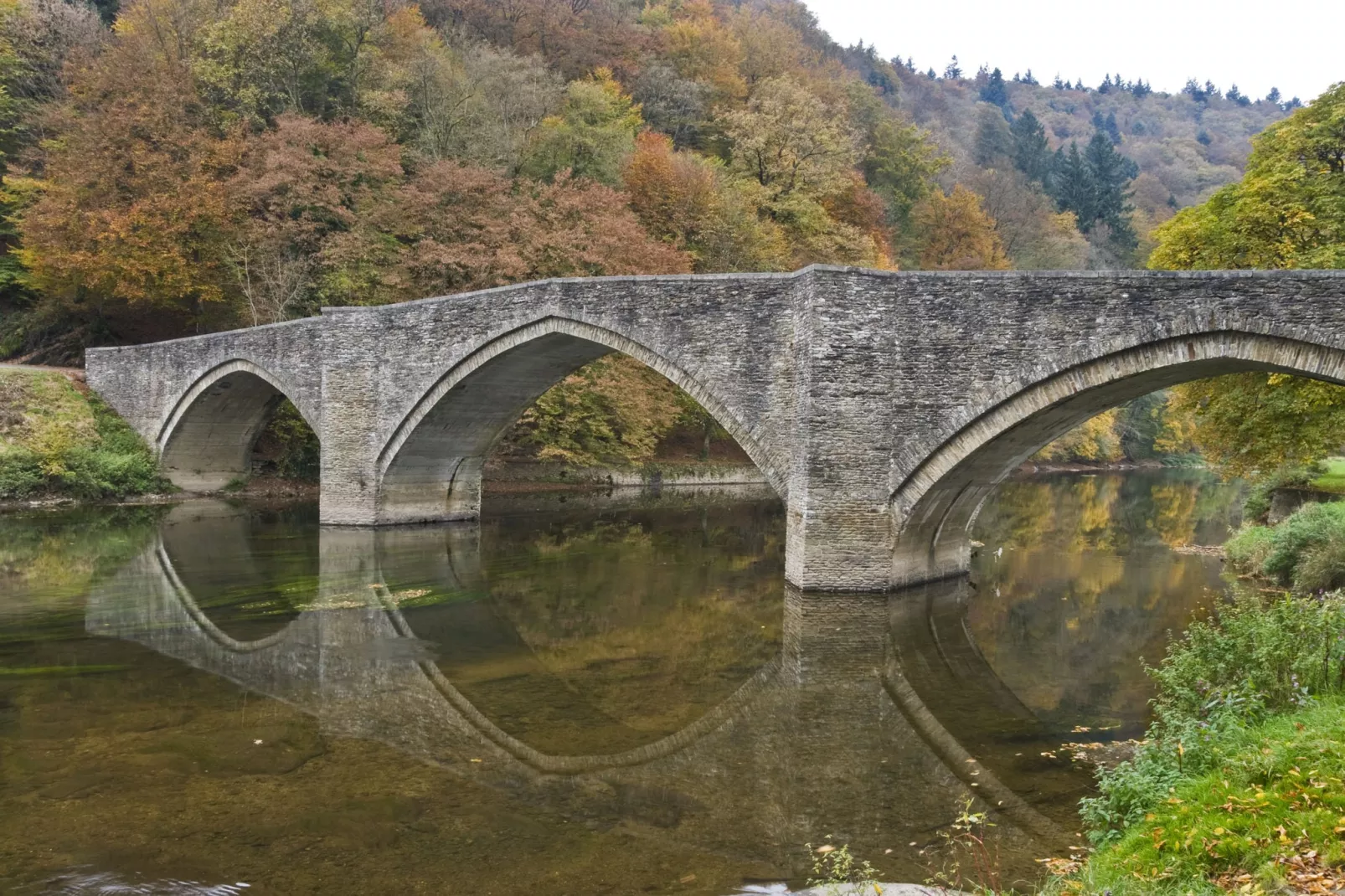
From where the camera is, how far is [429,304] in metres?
18.7

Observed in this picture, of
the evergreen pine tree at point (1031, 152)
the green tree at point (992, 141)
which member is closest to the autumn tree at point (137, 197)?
the green tree at point (992, 141)

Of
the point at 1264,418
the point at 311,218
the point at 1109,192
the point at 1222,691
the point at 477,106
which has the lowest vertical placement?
the point at 1222,691

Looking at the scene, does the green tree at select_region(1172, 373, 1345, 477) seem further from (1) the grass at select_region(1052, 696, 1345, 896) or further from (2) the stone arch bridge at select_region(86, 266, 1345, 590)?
(1) the grass at select_region(1052, 696, 1345, 896)

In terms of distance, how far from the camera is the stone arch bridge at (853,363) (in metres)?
10.9

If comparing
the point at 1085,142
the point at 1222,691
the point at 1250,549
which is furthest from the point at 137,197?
the point at 1085,142

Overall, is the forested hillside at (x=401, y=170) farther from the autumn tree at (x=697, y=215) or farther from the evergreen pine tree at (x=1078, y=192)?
the evergreen pine tree at (x=1078, y=192)

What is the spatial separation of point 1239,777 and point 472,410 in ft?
55.0

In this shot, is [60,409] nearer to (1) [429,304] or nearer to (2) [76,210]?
(2) [76,210]

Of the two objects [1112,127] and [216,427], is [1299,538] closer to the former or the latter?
[216,427]

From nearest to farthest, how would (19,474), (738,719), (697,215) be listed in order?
(738,719) → (19,474) → (697,215)

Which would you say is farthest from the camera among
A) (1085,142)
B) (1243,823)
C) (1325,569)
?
(1085,142)

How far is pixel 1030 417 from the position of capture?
477 inches

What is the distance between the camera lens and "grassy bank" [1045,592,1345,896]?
13.3 feet

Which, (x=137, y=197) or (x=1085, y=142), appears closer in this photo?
(x=137, y=197)
